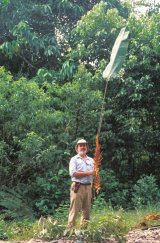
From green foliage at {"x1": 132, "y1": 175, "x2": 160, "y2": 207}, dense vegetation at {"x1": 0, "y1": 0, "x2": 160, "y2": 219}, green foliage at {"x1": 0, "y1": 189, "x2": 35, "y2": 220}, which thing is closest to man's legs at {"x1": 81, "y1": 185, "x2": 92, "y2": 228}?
green foliage at {"x1": 0, "y1": 189, "x2": 35, "y2": 220}

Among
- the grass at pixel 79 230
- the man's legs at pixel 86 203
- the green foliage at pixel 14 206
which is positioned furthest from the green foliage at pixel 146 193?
the man's legs at pixel 86 203

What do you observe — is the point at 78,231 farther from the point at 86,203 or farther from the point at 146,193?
the point at 146,193

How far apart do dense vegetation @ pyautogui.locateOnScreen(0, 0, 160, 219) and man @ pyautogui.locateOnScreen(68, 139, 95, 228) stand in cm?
346

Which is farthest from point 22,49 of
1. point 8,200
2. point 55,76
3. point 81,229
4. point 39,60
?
point 81,229

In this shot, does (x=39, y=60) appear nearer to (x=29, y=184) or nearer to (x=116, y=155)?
(x=116, y=155)

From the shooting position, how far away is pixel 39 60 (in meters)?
15.1

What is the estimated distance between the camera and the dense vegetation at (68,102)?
1102 cm

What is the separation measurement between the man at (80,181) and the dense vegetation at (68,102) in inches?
136

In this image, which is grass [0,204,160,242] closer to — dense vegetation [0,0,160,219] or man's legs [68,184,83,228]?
man's legs [68,184,83,228]

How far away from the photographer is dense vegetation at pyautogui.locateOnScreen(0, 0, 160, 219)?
1102 centimetres

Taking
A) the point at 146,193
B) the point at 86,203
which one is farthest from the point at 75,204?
the point at 146,193

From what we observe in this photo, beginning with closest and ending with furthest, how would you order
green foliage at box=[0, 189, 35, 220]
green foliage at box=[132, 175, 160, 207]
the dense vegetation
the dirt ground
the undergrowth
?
the undergrowth < the dirt ground < green foliage at box=[0, 189, 35, 220] < the dense vegetation < green foliage at box=[132, 175, 160, 207]

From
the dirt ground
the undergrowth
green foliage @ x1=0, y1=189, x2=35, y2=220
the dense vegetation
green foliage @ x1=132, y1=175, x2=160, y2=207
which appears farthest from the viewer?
green foliage @ x1=132, y1=175, x2=160, y2=207

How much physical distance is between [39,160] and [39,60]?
5.05 metres
